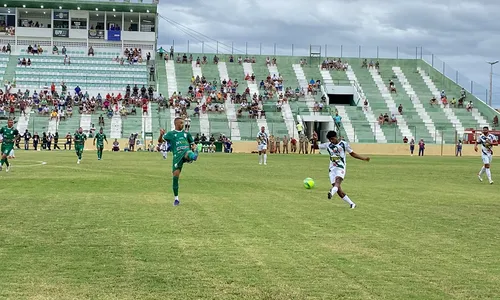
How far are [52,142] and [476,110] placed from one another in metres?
48.0

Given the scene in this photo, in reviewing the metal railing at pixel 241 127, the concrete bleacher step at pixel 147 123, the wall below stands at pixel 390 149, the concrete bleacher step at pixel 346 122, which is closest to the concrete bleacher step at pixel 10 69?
the metal railing at pixel 241 127

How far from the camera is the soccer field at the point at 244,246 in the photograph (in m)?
8.60

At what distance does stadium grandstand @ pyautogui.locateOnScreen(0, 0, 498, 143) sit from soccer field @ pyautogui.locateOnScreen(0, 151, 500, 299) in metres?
51.5

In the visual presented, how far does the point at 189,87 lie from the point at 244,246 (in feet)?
226

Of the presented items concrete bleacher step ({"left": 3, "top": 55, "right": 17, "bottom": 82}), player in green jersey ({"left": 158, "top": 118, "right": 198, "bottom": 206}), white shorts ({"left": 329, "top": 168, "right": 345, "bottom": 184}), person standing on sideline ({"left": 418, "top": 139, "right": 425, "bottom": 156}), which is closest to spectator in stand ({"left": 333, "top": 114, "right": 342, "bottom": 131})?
person standing on sideline ({"left": 418, "top": 139, "right": 425, "bottom": 156})

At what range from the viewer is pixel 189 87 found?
3132 inches

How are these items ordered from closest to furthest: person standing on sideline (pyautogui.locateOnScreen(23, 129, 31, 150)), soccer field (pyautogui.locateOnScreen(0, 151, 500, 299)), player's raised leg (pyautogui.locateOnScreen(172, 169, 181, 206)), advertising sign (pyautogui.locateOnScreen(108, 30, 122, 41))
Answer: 1. soccer field (pyautogui.locateOnScreen(0, 151, 500, 299))
2. player's raised leg (pyautogui.locateOnScreen(172, 169, 181, 206))
3. person standing on sideline (pyautogui.locateOnScreen(23, 129, 31, 150))
4. advertising sign (pyautogui.locateOnScreen(108, 30, 122, 41))

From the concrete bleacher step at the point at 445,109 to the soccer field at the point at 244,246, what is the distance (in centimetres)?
5697

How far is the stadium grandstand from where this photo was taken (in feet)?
240

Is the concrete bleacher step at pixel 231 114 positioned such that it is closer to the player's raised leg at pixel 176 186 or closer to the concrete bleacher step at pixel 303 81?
the concrete bleacher step at pixel 303 81

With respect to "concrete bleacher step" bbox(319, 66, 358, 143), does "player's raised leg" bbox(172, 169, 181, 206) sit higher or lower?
lower

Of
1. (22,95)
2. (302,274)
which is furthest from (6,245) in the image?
(22,95)

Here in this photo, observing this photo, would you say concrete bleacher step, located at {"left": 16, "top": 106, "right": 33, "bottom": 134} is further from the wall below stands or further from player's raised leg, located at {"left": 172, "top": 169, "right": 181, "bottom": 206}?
player's raised leg, located at {"left": 172, "top": 169, "right": 181, "bottom": 206}

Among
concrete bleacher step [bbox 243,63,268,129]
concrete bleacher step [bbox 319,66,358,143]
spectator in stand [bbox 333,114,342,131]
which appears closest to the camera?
concrete bleacher step [bbox 319,66,358,143]
